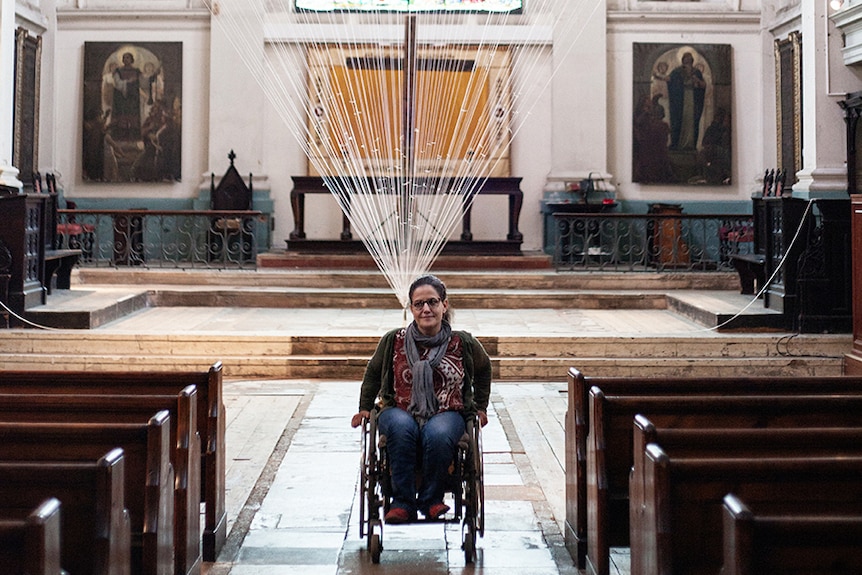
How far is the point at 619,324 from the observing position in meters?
9.26

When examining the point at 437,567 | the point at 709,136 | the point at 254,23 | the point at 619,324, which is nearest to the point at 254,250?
the point at 254,23

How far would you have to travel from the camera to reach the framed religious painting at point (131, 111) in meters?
14.6

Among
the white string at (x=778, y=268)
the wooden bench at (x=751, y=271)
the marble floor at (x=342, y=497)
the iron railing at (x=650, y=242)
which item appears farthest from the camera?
the iron railing at (x=650, y=242)

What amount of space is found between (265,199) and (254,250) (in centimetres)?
212

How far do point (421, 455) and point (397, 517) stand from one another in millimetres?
297

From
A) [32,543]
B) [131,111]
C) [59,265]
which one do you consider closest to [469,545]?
[32,543]

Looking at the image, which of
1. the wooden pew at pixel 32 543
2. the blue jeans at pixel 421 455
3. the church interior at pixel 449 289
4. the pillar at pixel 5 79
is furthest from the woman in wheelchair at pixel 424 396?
the pillar at pixel 5 79

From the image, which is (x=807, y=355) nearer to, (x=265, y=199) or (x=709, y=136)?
(x=709, y=136)

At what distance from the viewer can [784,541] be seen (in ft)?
6.56

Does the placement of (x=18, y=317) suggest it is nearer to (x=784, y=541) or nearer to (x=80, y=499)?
(x=80, y=499)

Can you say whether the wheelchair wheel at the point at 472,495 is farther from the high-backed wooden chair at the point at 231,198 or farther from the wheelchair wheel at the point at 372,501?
the high-backed wooden chair at the point at 231,198

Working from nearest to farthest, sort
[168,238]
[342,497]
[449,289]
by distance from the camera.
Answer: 1. [342,497]
2. [449,289]
3. [168,238]

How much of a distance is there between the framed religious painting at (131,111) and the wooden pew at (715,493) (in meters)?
13.1

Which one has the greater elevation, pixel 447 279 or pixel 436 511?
pixel 447 279
